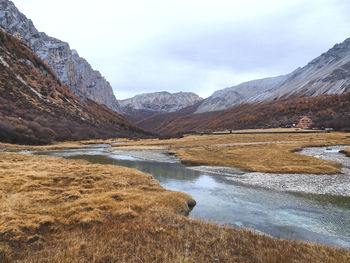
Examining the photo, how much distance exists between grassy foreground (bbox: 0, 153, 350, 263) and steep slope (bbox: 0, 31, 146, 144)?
3078 inches

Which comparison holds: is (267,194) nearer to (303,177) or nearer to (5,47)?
(303,177)

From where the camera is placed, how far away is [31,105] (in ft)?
380

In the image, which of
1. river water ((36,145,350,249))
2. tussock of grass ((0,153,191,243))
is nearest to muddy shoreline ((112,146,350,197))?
river water ((36,145,350,249))

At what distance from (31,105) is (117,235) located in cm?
13117

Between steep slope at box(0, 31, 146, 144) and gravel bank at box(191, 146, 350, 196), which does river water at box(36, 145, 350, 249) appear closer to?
gravel bank at box(191, 146, 350, 196)

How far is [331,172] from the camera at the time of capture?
29.7 m

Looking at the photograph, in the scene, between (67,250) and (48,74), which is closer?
(67,250)

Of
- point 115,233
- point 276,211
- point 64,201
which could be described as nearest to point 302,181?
point 276,211

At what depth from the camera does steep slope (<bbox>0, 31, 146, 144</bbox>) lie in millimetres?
83988

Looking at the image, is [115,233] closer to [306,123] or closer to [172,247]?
[172,247]

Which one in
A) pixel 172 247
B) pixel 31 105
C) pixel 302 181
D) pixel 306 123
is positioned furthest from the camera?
pixel 306 123

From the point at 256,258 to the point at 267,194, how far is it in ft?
49.0

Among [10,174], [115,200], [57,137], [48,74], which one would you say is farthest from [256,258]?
[48,74]

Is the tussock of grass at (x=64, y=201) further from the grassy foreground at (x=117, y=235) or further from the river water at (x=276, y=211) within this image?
the river water at (x=276, y=211)
